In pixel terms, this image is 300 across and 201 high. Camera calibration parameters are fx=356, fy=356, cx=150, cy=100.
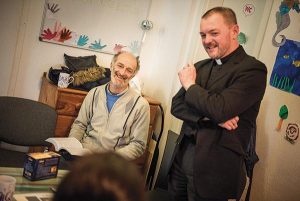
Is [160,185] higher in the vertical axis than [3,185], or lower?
lower

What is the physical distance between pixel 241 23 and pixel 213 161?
1564mm

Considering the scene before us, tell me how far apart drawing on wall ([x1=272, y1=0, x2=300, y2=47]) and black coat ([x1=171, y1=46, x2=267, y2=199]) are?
773 millimetres

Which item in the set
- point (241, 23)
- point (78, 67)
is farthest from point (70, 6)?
point (241, 23)

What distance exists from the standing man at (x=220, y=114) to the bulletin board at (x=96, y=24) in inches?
66.9

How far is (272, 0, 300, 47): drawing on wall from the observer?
239 cm

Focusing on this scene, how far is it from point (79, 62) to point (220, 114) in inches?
75.3

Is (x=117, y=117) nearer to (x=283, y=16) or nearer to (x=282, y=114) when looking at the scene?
(x=282, y=114)

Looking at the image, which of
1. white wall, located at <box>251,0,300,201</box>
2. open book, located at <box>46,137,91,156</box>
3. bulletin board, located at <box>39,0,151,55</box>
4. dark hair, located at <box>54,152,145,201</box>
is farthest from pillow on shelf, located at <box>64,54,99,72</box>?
dark hair, located at <box>54,152,145,201</box>

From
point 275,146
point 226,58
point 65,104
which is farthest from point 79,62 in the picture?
point 275,146

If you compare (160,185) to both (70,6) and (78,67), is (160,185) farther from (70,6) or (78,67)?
(70,6)

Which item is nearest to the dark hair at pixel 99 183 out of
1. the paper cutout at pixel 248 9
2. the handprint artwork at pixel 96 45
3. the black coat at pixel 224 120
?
the black coat at pixel 224 120

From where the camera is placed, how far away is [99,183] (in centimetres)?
58

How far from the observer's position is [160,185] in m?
2.48

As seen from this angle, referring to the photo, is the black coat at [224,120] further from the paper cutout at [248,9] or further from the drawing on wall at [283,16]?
the paper cutout at [248,9]
